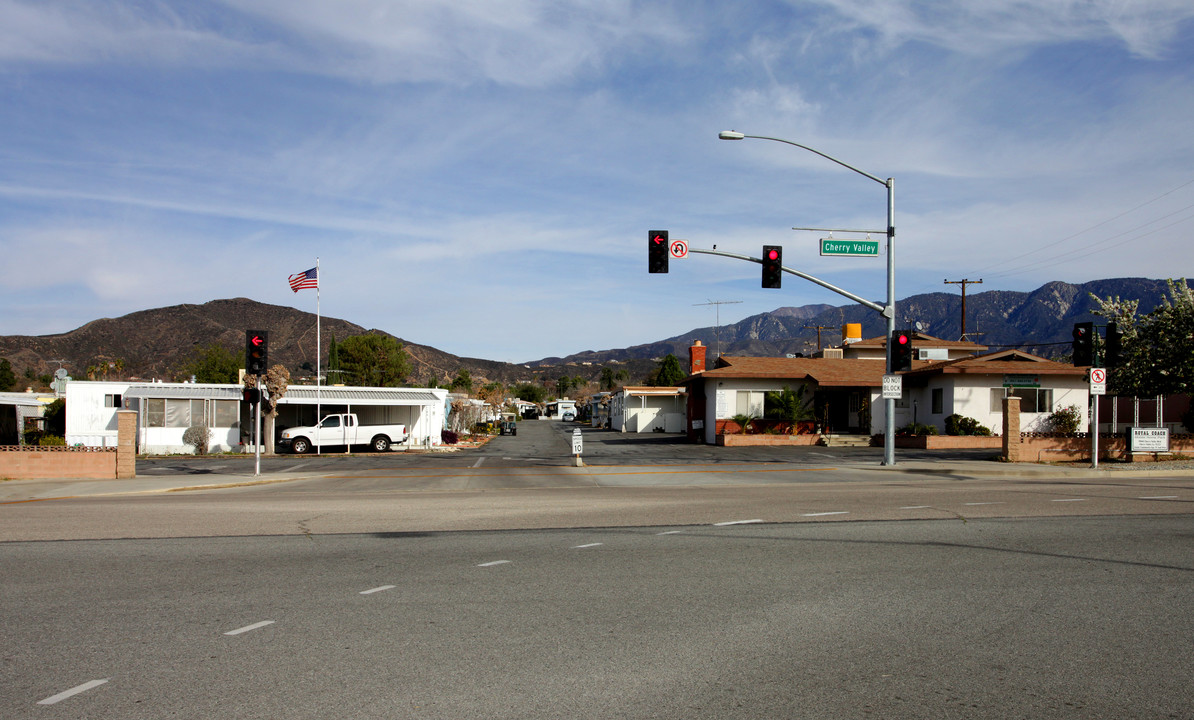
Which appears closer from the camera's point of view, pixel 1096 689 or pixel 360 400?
pixel 1096 689

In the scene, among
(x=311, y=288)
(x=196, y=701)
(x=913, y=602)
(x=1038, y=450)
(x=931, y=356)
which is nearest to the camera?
(x=196, y=701)

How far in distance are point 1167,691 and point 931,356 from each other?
151ft

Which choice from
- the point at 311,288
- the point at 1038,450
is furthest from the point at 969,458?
the point at 311,288

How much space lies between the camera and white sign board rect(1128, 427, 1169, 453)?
27219 mm

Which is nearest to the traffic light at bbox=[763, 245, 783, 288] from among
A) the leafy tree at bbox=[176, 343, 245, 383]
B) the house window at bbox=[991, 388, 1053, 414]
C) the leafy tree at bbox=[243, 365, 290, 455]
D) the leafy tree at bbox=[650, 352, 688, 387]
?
the house window at bbox=[991, 388, 1053, 414]

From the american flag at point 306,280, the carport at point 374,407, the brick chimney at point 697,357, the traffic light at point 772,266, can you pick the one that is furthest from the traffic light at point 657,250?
the brick chimney at point 697,357

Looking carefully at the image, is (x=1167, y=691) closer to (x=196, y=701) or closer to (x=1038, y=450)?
(x=196, y=701)

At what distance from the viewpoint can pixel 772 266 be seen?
76.1ft

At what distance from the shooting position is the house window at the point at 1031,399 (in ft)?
122

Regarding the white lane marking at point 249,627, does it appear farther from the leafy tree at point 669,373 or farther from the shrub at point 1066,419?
the leafy tree at point 669,373

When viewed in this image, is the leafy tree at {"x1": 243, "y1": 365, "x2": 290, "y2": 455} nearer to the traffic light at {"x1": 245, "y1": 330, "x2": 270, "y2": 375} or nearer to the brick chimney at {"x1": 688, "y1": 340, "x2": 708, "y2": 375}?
the traffic light at {"x1": 245, "y1": 330, "x2": 270, "y2": 375}

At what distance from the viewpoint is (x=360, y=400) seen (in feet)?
134

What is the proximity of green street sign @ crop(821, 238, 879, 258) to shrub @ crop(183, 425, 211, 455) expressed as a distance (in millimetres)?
28798

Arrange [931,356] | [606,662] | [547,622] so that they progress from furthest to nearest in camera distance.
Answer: [931,356] < [547,622] < [606,662]
